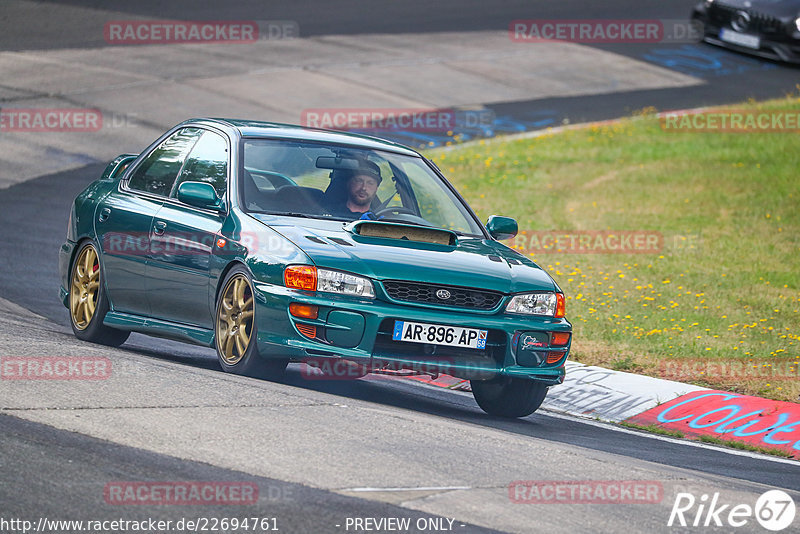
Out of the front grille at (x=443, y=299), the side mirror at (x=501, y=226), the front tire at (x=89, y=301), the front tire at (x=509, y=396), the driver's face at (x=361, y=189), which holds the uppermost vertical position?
the driver's face at (x=361, y=189)

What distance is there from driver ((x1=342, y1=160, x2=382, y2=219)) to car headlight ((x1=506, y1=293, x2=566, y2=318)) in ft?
Result: 4.17

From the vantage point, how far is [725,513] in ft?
19.6

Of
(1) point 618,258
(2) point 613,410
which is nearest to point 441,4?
(1) point 618,258

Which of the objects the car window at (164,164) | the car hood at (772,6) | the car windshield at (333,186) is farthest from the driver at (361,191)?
the car hood at (772,6)

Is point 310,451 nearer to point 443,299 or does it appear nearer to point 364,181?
point 443,299

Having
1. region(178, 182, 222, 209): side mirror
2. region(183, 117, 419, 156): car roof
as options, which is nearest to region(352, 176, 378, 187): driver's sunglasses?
region(183, 117, 419, 156): car roof

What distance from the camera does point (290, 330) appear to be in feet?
25.0

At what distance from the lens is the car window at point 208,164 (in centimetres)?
871

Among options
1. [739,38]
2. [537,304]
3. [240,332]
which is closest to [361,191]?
[240,332]

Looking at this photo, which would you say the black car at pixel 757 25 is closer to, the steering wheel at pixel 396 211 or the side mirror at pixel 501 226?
the side mirror at pixel 501 226

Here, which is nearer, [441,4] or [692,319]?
[692,319]

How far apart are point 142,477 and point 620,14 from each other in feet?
91.5

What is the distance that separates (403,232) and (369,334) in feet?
3.19

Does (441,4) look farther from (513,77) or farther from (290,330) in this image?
(290,330)
